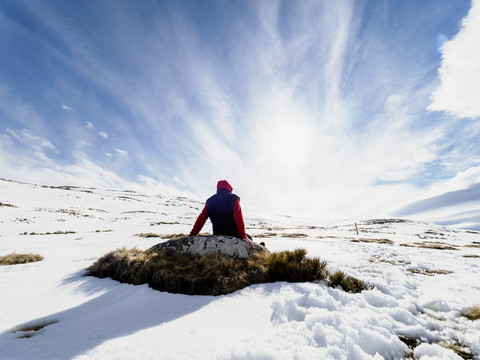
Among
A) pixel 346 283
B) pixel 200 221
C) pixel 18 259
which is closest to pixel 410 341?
pixel 346 283

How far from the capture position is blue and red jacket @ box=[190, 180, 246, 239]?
5.64 metres

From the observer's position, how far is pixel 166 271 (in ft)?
13.1

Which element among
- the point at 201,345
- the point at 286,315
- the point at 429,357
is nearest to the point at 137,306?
the point at 201,345

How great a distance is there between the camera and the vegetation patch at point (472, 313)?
292cm

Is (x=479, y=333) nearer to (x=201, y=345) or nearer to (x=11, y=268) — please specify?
(x=201, y=345)

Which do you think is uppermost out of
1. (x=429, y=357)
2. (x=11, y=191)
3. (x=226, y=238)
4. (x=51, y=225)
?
(x=11, y=191)

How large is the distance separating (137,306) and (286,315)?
7.58 feet

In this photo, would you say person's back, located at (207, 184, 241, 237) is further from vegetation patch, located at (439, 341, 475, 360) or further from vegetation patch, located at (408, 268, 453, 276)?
vegetation patch, located at (408, 268, 453, 276)

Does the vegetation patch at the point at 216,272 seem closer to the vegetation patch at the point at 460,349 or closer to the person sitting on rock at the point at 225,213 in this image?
the person sitting on rock at the point at 225,213

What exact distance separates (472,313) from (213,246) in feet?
15.3

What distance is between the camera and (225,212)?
19.0ft

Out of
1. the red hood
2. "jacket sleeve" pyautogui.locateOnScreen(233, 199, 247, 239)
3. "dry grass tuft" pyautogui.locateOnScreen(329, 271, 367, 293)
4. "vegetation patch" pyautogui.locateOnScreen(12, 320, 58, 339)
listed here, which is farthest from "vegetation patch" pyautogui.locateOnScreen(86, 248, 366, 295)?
the red hood

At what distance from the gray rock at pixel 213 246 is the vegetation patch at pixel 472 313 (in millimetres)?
3720

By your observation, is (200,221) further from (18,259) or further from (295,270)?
(18,259)
